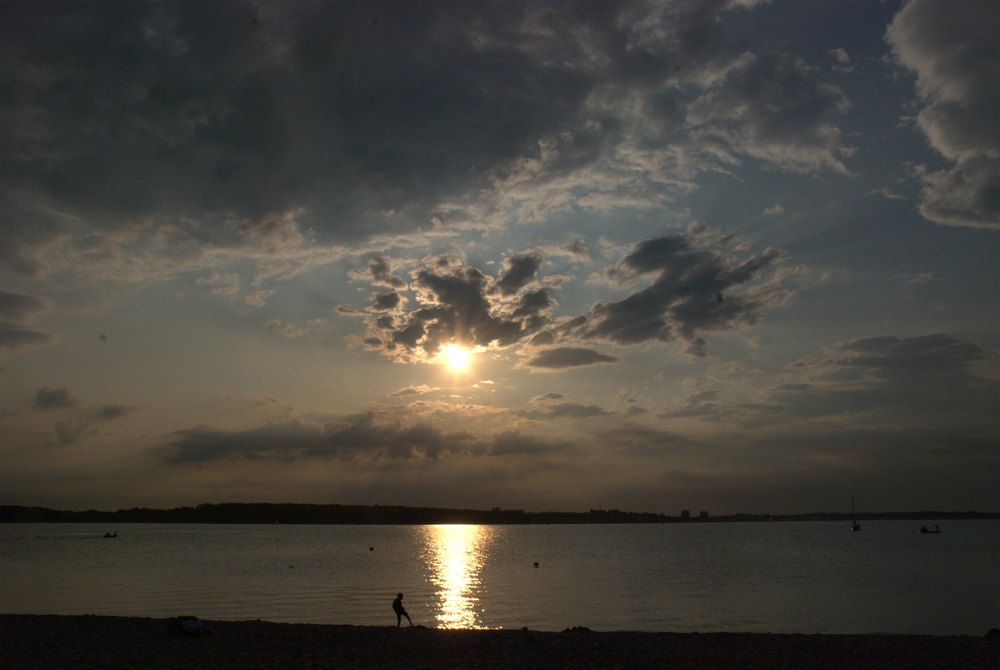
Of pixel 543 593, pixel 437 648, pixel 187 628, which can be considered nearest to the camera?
pixel 437 648

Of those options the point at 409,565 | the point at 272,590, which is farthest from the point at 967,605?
the point at 409,565

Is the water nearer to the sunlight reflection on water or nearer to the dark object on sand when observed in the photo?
the sunlight reflection on water

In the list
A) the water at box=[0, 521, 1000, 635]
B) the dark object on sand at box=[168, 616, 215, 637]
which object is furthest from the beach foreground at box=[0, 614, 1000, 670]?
the water at box=[0, 521, 1000, 635]

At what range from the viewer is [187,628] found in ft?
92.3

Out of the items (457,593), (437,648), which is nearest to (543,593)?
(457,593)

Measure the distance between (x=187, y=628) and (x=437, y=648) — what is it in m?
9.92

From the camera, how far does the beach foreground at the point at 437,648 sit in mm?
23656

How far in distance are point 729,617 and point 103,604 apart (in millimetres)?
37375

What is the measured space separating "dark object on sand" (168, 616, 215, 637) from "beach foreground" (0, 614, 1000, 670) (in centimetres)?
24

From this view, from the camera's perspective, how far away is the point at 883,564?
282 ft

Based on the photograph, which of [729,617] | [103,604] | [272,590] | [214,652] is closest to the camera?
[214,652]

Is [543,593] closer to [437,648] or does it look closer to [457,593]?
[457,593]

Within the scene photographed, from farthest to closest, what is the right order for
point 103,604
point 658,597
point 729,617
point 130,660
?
point 658,597 → point 103,604 → point 729,617 → point 130,660

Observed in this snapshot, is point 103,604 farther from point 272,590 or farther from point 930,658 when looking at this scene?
point 930,658
